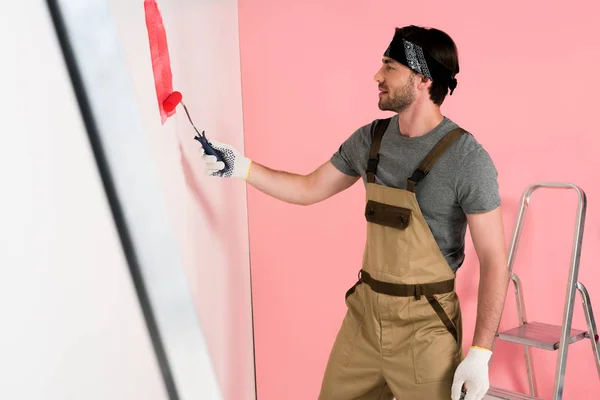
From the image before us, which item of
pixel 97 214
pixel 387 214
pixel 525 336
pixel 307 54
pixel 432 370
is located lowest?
pixel 525 336

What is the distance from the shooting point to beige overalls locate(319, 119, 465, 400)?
1.73 metres

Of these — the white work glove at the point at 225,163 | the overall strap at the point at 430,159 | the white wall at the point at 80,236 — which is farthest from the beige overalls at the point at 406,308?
the white wall at the point at 80,236

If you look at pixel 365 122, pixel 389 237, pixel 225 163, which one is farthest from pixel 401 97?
pixel 365 122

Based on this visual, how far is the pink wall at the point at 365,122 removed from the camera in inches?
88.6

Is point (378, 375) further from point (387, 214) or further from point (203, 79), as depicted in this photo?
point (203, 79)

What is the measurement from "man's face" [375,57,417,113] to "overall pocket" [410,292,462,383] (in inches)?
21.3

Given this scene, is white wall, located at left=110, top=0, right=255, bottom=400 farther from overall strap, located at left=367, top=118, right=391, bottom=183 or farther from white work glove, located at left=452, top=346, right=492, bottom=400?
white work glove, located at left=452, top=346, right=492, bottom=400

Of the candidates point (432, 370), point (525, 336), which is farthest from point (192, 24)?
point (525, 336)

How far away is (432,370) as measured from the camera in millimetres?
1719

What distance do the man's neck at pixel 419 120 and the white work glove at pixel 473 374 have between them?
1.98 ft

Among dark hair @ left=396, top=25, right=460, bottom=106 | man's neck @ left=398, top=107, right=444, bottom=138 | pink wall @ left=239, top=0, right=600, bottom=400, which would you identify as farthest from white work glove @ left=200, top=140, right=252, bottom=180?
pink wall @ left=239, top=0, right=600, bottom=400

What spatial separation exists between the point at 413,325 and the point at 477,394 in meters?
0.23

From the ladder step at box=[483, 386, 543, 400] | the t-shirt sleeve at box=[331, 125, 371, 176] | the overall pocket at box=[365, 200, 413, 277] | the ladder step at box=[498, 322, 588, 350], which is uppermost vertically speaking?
the t-shirt sleeve at box=[331, 125, 371, 176]

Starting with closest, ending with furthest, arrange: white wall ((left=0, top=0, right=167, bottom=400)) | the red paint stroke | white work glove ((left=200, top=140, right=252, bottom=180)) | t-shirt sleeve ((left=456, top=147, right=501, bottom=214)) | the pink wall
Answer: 1. white wall ((left=0, top=0, right=167, bottom=400))
2. the red paint stroke
3. t-shirt sleeve ((left=456, top=147, right=501, bottom=214))
4. white work glove ((left=200, top=140, right=252, bottom=180))
5. the pink wall
